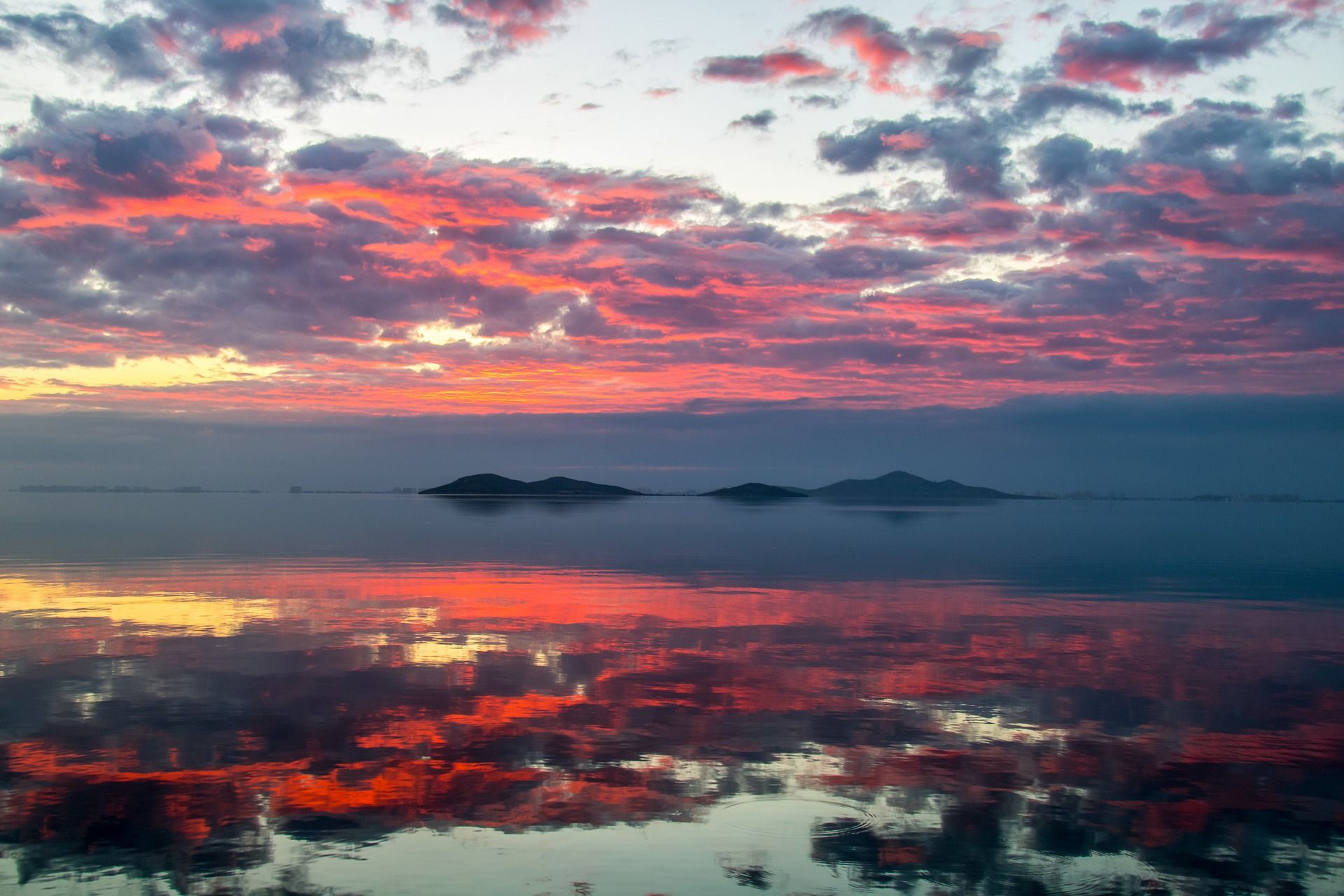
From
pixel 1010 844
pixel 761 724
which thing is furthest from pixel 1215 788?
pixel 761 724

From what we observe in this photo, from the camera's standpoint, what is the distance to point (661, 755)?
15.6 m

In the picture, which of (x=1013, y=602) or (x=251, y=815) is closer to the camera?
(x=251, y=815)

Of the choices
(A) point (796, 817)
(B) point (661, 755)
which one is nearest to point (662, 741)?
(B) point (661, 755)

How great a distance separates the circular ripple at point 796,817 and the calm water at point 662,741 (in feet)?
0.19

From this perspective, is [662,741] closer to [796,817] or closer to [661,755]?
[661,755]

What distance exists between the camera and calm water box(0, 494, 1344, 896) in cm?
1150

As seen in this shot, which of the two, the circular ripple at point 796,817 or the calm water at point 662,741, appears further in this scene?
the circular ripple at point 796,817

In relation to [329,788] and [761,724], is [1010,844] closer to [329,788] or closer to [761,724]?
[761,724]

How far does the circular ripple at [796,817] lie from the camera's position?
12.5 meters

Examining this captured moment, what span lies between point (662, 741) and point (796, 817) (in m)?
3.87

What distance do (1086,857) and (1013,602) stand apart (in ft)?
81.8

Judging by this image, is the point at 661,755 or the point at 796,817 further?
the point at 661,755

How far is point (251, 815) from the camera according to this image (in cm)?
1268

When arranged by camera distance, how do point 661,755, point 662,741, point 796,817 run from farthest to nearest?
point 662,741 → point 661,755 → point 796,817
